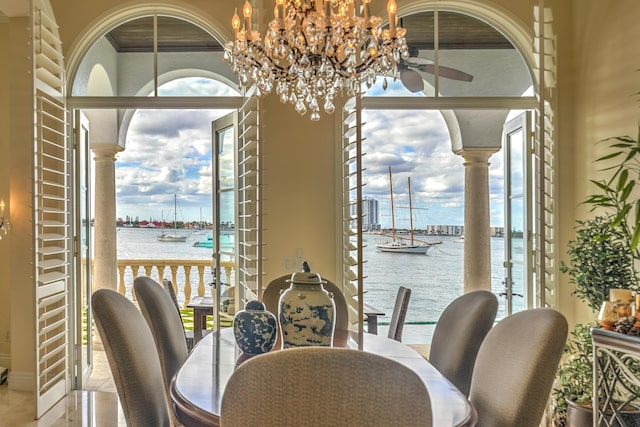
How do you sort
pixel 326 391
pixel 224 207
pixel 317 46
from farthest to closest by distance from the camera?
pixel 224 207 < pixel 317 46 < pixel 326 391

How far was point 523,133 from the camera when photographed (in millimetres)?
3766

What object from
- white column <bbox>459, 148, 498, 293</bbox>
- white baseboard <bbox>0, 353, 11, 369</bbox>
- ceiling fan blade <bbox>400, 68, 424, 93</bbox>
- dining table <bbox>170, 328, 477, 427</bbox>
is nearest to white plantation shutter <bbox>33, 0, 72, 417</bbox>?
white baseboard <bbox>0, 353, 11, 369</bbox>

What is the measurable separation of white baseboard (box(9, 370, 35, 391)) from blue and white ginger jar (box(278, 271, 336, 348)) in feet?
9.81

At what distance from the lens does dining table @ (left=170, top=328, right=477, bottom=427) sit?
135 cm

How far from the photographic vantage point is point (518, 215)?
12.6 ft

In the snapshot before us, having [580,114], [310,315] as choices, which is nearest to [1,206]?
[310,315]

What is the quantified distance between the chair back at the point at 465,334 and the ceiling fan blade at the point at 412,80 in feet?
6.51

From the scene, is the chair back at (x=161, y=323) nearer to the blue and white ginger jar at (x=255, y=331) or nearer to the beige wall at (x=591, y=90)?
the blue and white ginger jar at (x=255, y=331)

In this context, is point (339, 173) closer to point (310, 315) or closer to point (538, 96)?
point (538, 96)

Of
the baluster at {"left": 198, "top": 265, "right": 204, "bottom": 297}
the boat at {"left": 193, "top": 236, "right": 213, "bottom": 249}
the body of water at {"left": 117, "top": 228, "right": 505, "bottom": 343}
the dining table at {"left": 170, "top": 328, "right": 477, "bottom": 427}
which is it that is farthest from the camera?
the body of water at {"left": 117, "top": 228, "right": 505, "bottom": 343}

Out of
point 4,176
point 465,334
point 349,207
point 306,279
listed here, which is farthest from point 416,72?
point 4,176

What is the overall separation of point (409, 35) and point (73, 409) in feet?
12.0

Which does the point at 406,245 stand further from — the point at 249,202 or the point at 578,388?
the point at 578,388

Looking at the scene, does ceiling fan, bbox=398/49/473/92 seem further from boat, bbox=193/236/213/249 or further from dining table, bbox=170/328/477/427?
boat, bbox=193/236/213/249
